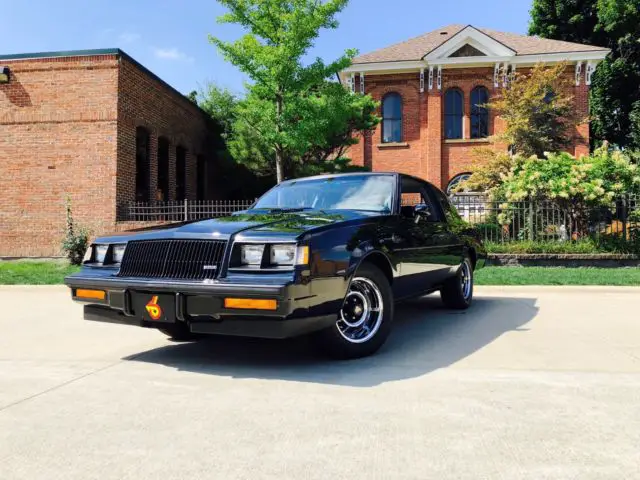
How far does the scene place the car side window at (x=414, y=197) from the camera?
5.56 metres

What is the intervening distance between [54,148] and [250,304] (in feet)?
43.9

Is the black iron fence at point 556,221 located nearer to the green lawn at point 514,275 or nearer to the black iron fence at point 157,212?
the black iron fence at point 157,212

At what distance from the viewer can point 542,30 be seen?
34156 millimetres

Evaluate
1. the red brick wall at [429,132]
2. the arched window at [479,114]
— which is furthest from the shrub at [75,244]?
the arched window at [479,114]

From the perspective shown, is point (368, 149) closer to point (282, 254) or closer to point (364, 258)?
point (364, 258)

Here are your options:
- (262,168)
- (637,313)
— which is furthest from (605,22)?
(637,313)

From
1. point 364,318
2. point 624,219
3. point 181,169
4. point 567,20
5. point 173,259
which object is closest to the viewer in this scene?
point 173,259

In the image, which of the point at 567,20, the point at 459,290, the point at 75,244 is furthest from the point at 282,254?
the point at 567,20

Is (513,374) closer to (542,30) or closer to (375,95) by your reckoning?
(375,95)

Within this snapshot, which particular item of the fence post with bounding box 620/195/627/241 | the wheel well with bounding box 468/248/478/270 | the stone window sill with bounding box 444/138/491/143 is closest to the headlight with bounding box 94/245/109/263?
the wheel well with bounding box 468/248/478/270

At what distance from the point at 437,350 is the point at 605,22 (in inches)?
1305

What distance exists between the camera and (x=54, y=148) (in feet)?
49.2

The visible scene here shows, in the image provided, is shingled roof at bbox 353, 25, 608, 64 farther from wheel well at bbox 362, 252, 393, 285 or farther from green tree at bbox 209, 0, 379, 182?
wheel well at bbox 362, 252, 393, 285

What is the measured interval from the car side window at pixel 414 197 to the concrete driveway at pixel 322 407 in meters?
1.28
